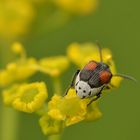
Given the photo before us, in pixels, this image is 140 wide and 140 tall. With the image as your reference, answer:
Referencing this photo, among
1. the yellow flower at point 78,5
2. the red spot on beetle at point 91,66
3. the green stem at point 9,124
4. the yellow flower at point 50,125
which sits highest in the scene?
the red spot on beetle at point 91,66

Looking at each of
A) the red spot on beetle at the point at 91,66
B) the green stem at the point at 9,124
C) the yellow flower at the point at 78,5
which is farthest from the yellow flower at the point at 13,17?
the red spot on beetle at the point at 91,66

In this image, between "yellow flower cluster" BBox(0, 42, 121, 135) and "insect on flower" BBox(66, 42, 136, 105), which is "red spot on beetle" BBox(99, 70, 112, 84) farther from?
"yellow flower cluster" BBox(0, 42, 121, 135)

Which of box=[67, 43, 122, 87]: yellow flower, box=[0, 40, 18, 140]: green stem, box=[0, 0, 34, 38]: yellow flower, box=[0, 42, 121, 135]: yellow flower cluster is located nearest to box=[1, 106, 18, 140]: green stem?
box=[0, 40, 18, 140]: green stem

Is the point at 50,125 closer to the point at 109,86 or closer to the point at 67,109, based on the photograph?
the point at 67,109

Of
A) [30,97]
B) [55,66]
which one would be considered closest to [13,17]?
[55,66]

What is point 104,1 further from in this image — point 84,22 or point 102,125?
point 102,125

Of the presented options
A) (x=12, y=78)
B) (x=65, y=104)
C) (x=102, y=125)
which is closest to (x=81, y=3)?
(x=102, y=125)

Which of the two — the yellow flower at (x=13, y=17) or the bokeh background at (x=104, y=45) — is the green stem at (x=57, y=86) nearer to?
the bokeh background at (x=104, y=45)
